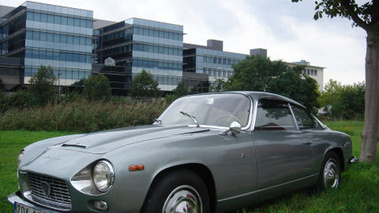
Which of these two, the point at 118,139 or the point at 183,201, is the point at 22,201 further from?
the point at 183,201

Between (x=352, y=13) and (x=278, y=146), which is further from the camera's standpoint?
(x=352, y=13)

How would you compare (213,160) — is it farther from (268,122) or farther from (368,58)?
(368,58)

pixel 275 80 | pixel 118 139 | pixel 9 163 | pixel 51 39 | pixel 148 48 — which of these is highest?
pixel 148 48

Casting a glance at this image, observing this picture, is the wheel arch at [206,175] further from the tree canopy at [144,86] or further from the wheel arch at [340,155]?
the tree canopy at [144,86]

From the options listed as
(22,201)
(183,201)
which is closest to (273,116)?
(183,201)

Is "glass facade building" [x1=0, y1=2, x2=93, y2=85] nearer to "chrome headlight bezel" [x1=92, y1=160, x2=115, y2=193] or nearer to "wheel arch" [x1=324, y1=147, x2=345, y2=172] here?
"wheel arch" [x1=324, y1=147, x2=345, y2=172]

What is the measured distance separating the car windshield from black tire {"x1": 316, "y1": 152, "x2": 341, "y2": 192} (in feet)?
5.50

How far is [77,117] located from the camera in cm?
1578

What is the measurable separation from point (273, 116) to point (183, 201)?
195 cm

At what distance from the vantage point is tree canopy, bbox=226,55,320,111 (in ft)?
155

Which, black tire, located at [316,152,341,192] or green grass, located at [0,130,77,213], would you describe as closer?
green grass, located at [0,130,77,213]

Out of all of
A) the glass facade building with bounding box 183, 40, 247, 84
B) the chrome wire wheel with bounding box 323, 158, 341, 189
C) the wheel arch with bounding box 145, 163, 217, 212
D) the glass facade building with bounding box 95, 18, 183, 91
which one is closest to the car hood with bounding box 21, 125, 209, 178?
the wheel arch with bounding box 145, 163, 217, 212

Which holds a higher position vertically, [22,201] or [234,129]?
[234,129]

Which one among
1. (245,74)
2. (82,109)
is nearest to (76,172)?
(82,109)
